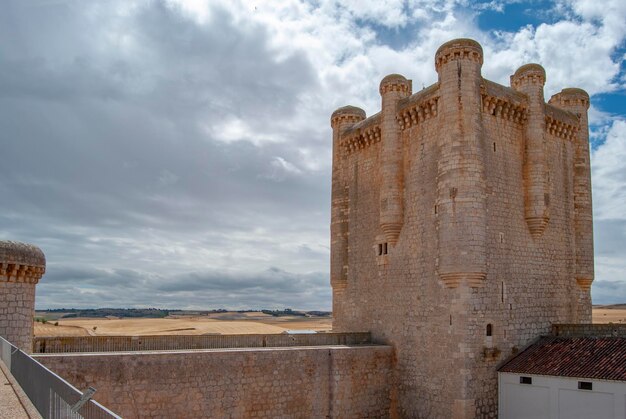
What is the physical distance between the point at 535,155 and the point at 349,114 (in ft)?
26.2

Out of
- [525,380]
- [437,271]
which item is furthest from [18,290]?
[525,380]

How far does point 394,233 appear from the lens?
2098 cm

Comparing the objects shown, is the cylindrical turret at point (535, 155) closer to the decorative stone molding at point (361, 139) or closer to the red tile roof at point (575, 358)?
the red tile roof at point (575, 358)

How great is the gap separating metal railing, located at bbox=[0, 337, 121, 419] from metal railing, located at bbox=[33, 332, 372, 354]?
3.78 m

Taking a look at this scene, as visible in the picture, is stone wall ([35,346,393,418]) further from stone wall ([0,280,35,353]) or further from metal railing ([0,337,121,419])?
metal railing ([0,337,121,419])

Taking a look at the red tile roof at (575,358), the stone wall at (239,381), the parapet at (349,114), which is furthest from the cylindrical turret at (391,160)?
the red tile roof at (575,358)

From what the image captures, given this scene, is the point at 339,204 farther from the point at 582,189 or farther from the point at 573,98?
the point at 573,98

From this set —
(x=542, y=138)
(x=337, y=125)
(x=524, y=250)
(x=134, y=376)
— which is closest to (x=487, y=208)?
(x=524, y=250)

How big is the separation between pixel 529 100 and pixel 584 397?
1034 centimetres

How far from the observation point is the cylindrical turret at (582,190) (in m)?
22.0

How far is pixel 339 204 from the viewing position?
2466 centimetres

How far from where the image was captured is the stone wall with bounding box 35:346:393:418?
14.6 meters

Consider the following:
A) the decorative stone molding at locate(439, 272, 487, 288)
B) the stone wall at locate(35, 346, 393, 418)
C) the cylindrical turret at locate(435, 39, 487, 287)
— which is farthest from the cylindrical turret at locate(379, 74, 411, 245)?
the stone wall at locate(35, 346, 393, 418)

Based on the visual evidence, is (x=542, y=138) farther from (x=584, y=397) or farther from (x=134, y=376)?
(x=134, y=376)
